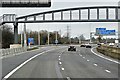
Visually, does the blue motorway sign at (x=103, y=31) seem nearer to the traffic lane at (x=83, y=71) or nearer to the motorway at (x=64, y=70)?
the motorway at (x=64, y=70)

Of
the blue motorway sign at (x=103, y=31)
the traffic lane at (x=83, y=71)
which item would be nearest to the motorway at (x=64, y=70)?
the traffic lane at (x=83, y=71)

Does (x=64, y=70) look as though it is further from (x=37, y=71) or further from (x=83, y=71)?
(x=37, y=71)


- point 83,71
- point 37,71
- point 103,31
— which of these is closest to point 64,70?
point 83,71

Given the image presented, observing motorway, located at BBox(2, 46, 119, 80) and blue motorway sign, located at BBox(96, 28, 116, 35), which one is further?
blue motorway sign, located at BBox(96, 28, 116, 35)

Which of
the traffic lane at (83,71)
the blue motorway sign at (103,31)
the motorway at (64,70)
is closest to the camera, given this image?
the motorway at (64,70)

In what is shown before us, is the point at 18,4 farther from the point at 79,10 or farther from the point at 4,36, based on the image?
the point at 4,36

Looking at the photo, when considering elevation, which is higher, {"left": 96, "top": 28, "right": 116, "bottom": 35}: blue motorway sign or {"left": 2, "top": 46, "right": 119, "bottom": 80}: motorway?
{"left": 96, "top": 28, "right": 116, "bottom": 35}: blue motorway sign

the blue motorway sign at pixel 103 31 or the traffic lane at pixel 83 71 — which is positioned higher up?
the blue motorway sign at pixel 103 31

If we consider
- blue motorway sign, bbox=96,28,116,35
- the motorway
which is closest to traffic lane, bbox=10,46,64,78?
the motorway

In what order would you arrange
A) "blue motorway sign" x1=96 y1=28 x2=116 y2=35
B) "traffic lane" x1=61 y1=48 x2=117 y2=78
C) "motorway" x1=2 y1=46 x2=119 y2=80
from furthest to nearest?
"blue motorway sign" x1=96 y1=28 x2=116 y2=35
"traffic lane" x1=61 y1=48 x2=117 y2=78
"motorway" x1=2 y1=46 x2=119 y2=80

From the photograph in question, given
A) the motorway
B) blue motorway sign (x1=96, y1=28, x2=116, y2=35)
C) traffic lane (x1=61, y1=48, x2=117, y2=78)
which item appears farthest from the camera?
blue motorway sign (x1=96, y1=28, x2=116, y2=35)

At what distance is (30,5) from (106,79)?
8.58 m

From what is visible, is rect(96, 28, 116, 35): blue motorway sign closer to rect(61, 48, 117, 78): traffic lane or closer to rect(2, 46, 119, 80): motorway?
rect(2, 46, 119, 80): motorway

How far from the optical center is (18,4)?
73.6ft
